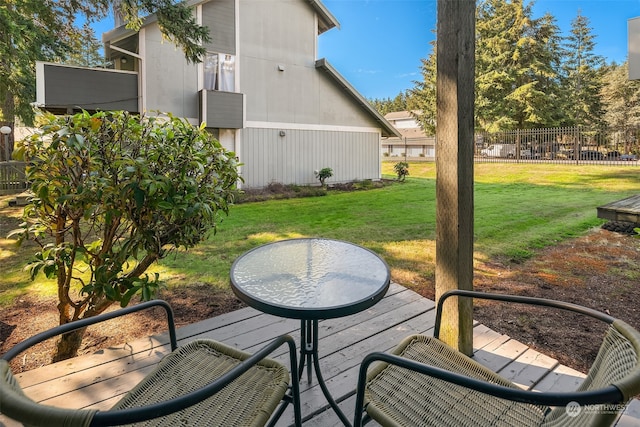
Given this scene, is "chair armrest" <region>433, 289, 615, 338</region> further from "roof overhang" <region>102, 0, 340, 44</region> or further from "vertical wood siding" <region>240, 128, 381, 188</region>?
"roof overhang" <region>102, 0, 340, 44</region>

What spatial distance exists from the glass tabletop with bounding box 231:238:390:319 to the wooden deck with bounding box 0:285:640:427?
1.96ft

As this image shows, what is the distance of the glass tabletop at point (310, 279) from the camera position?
4.91ft

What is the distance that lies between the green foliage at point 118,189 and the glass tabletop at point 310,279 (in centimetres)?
51

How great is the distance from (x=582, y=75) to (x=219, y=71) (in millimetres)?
26249

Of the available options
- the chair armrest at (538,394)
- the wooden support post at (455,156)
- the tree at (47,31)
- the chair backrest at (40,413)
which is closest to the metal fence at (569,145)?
the tree at (47,31)

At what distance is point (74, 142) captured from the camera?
1913mm

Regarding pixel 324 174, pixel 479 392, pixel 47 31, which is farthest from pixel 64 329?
pixel 47 31

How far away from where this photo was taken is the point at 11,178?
11.0 meters

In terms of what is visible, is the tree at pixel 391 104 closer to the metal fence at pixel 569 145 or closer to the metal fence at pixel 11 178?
the metal fence at pixel 569 145

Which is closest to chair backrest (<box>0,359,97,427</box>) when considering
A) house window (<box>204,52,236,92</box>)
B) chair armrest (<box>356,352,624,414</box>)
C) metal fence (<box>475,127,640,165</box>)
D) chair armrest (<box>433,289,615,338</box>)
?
chair armrest (<box>356,352,624,414</box>)

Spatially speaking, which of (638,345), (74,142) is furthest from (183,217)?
(638,345)

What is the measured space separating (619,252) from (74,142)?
247 inches

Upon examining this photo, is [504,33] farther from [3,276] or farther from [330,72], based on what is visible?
[3,276]

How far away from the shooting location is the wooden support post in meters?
1.94
